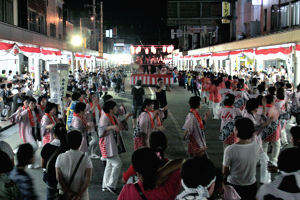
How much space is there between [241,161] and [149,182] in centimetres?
177

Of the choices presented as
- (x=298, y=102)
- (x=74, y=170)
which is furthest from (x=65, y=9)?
(x=74, y=170)

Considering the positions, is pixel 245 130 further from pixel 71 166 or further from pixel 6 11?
pixel 6 11

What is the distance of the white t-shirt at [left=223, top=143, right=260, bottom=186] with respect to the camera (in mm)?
4348

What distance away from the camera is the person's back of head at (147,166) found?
3012 mm

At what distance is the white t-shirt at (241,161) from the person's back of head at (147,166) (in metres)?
1.57

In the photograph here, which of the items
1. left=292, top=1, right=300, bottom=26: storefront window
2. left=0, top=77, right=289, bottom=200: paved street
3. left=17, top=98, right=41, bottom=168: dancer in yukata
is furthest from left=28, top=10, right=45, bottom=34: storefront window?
left=17, top=98, right=41, bottom=168: dancer in yukata

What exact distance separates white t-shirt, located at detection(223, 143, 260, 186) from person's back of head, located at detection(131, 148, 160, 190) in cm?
157

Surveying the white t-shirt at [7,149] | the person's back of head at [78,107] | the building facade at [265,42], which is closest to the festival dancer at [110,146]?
the person's back of head at [78,107]

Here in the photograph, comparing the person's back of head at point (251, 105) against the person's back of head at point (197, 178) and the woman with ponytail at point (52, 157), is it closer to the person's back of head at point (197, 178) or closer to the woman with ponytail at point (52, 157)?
the woman with ponytail at point (52, 157)

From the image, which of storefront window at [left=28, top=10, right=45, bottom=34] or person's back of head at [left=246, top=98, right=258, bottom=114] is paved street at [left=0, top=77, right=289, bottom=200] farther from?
storefront window at [left=28, top=10, right=45, bottom=34]

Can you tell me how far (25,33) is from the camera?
53.4ft

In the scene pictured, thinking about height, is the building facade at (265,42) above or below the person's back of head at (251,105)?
above

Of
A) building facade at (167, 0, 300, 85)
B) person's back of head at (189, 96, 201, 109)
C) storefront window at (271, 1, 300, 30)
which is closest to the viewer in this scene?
person's back of head at (189, 96, 201, 109)

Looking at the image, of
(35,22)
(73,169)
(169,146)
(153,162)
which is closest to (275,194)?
(153,162)
